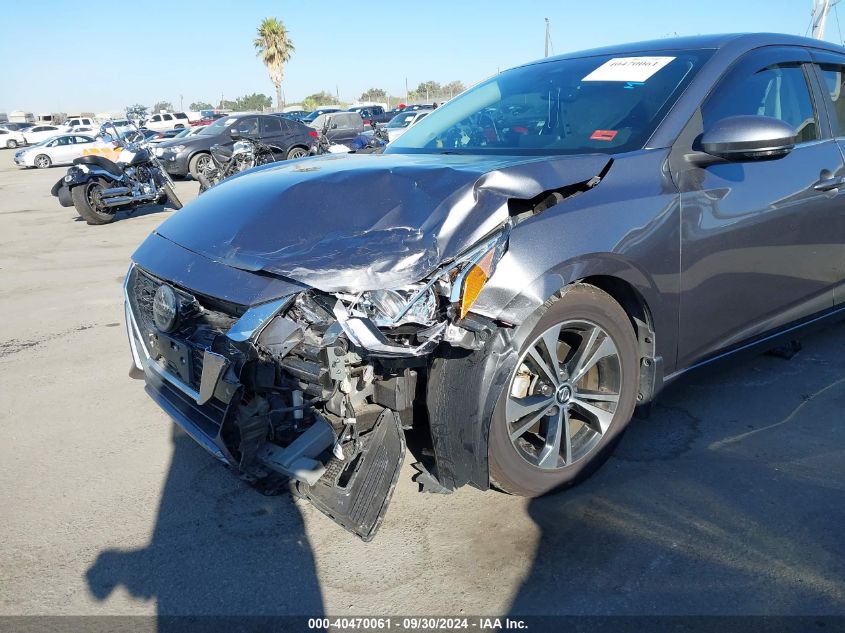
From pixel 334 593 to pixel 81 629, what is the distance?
0.84 metres

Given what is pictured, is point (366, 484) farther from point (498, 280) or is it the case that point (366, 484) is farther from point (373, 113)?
point (373, 113)

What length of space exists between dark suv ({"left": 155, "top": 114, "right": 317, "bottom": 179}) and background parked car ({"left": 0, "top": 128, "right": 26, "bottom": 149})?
31900 mm

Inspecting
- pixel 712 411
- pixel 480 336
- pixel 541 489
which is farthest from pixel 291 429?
pixel 712 411

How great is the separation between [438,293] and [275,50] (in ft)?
184

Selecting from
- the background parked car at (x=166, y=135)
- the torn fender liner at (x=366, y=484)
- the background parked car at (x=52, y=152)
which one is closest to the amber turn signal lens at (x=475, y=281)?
the torn fender liner at (x=366, y=484)

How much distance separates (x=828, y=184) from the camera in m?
3.40

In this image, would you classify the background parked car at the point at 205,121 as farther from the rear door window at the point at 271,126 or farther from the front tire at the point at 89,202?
the front tire at the point at 89,202

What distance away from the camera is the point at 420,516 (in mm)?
2738

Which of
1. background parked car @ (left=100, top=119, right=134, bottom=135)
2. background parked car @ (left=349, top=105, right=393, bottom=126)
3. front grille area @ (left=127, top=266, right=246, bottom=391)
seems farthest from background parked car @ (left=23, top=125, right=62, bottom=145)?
front grille area @ (left=127, top=266, right=246, bottom=391)

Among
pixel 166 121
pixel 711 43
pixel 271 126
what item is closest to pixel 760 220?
pixel 711 43

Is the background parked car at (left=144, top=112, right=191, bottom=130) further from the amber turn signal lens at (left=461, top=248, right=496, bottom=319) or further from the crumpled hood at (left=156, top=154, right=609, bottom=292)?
the amber turn signal lens at (left=461, top=248, right=496, bottom=319)

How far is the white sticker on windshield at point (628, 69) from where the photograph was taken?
3.18 meters

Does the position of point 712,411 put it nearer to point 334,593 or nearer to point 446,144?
point 446,144

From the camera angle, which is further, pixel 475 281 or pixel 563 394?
pixel 563 394
